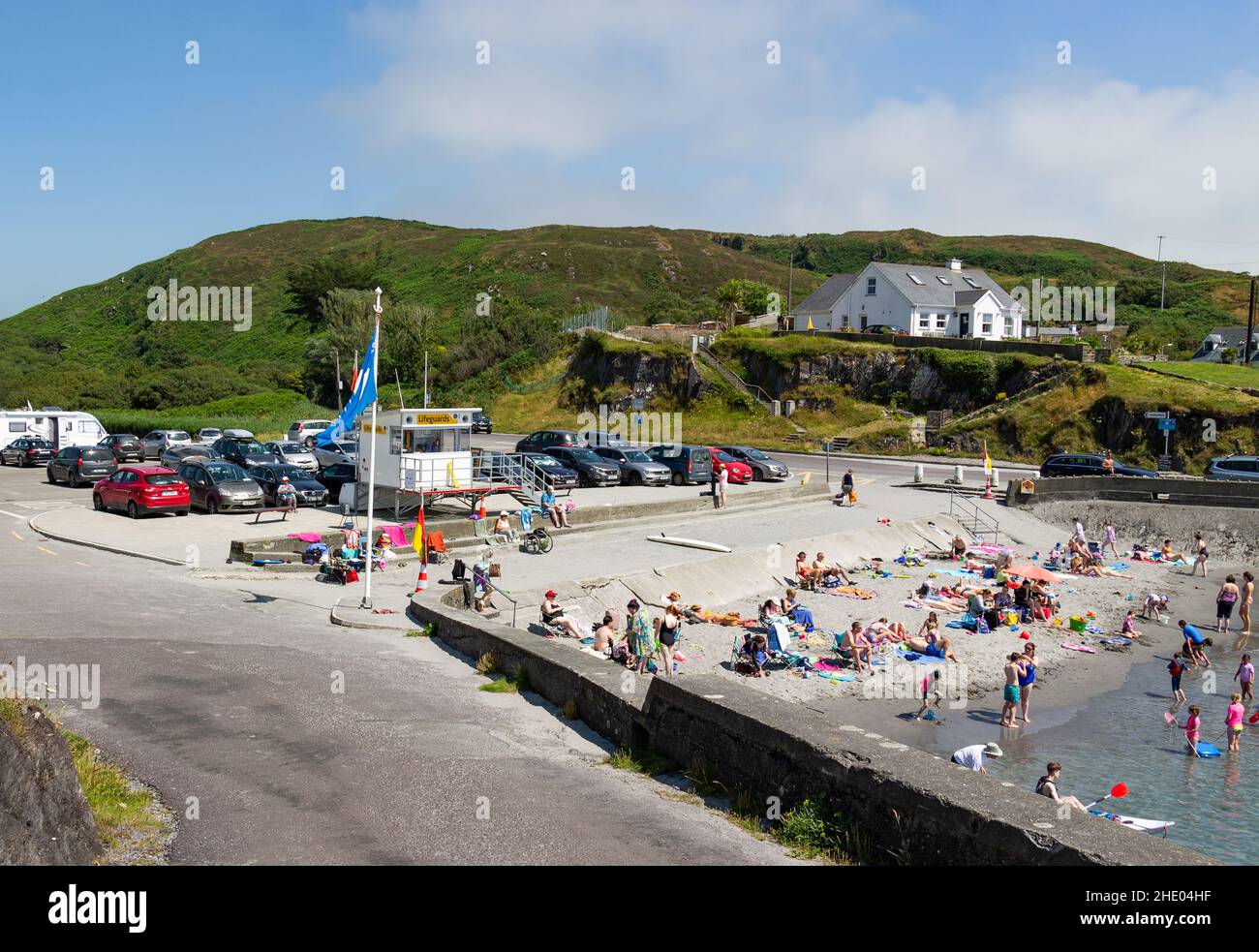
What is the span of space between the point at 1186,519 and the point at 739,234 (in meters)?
165

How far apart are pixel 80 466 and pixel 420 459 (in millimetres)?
17850

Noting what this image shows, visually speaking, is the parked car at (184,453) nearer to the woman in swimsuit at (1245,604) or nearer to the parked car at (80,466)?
the parked car at (80,466)

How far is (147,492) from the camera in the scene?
29.4m

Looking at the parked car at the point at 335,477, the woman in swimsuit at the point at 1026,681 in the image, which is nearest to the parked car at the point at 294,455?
the parked car at the point at 335,477

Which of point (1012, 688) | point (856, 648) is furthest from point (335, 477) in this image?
point (1012, 688)

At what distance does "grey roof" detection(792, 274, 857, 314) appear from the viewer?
255 ft

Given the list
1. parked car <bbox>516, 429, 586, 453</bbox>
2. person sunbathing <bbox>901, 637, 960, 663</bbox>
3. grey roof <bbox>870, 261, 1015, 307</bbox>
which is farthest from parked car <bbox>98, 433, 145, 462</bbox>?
grey roof <bbox>870, 261, 1015, 307</bbox>

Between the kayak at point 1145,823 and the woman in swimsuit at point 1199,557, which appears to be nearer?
the kayak at point 1145,823

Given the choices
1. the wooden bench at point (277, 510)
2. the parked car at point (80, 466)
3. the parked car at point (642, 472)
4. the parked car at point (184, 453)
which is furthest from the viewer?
the parked car at point (184, 453)

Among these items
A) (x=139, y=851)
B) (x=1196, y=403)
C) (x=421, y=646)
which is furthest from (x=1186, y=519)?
(x=139, y=851)

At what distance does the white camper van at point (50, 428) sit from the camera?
164 ft

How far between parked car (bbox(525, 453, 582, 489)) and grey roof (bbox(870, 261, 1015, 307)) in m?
40.3

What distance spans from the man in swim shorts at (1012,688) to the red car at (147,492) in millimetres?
23760
